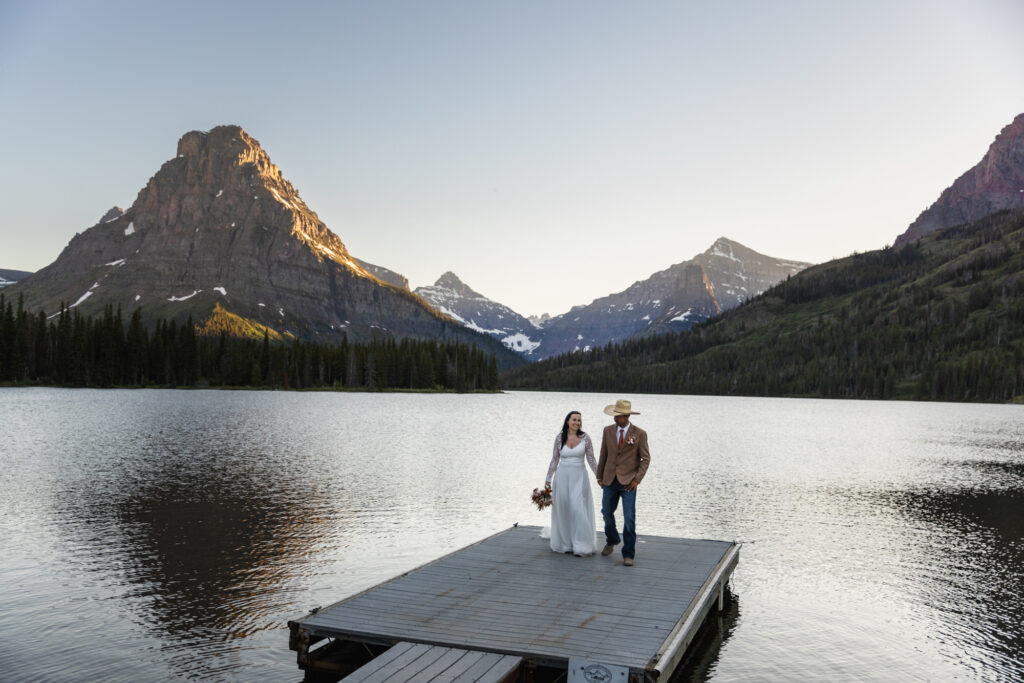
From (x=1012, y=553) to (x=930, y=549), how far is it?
2.92m

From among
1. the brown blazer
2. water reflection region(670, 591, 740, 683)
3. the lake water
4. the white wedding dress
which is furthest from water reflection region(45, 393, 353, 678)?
water reflection region(670, 591, 740, 683)

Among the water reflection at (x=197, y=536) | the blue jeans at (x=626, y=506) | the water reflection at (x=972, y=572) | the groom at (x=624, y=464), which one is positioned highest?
the groom at (x=624, y=464)

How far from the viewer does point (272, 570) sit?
2370 centimetres

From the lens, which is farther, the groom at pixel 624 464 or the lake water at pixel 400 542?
the groom at pixel 624 464

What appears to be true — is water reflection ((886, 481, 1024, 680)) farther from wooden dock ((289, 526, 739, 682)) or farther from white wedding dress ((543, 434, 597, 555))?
white wedding dress ((543, 434, 597, 555))

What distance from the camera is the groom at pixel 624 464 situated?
20281 millimetres

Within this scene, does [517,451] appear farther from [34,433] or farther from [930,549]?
[34,433]

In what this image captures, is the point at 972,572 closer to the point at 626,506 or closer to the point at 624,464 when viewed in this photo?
the point at 626,506

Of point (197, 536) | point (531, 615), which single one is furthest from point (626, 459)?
point (197, 536)

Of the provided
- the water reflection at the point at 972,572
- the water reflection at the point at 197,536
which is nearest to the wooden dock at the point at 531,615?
the water reflection at the point at 197,536

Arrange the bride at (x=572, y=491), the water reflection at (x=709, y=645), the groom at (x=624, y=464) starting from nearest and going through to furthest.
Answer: the water reflection at (x=709, y=645)
the groom at (x=624, y=464)
the bride at (x=572, y=491)

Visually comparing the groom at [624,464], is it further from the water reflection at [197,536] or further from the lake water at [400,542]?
the water reflection at [197,536]

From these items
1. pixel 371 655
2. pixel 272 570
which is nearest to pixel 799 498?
pixel 272 570

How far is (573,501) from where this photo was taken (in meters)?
21.0
